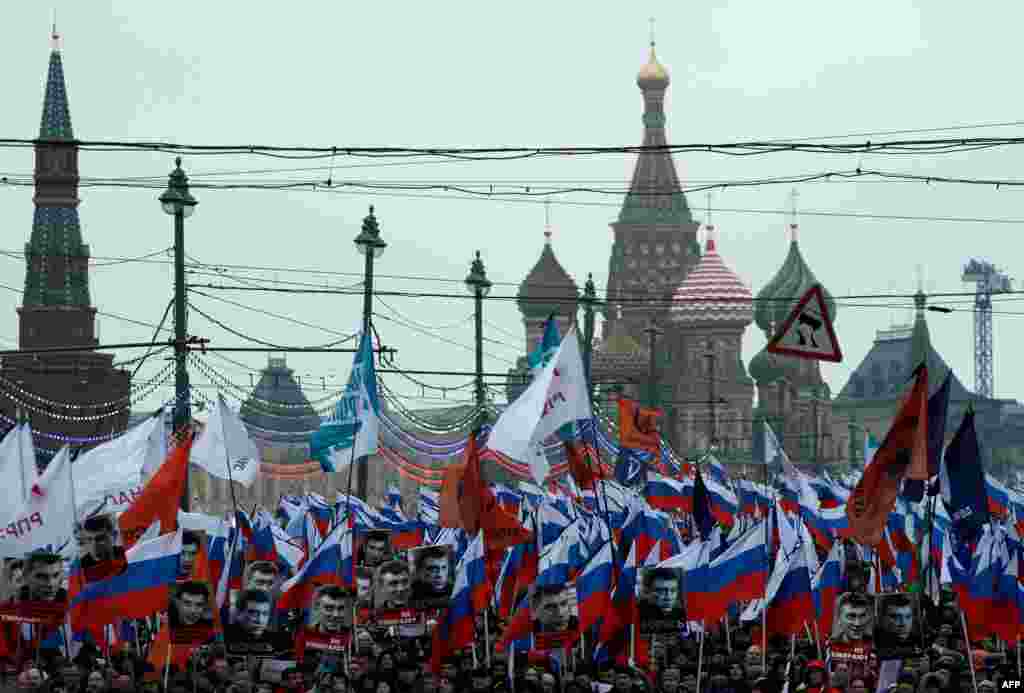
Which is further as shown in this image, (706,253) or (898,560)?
(706,253)

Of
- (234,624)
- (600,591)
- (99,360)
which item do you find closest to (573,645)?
(600,591)

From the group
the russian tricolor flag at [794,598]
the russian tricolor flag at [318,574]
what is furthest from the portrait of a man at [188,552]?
the russian tricolor flag at [794,598]

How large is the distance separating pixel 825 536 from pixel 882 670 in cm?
1278

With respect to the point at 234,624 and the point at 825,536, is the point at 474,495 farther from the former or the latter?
the point at 825,536

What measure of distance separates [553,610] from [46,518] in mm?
4588

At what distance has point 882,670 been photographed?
21797mm

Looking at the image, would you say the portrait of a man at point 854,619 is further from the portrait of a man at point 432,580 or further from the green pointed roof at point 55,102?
the green pointed roof at point 55,102

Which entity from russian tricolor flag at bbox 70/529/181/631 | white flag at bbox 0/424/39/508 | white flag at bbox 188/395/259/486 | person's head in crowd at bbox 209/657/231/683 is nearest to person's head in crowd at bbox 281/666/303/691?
person's head in crowd at bbox 209/657/231/683

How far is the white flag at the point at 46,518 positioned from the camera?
2423 cm

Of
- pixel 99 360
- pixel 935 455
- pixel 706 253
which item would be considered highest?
pixel 706 253

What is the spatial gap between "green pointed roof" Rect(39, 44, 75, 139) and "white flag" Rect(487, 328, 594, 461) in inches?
4197

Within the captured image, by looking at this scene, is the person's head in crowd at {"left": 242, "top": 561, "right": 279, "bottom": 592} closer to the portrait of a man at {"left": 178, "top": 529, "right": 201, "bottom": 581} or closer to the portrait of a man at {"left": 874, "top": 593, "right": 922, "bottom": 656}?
the portrait of a man at {"left": 178, "top": 529, "right": 201, "bottom": 581}

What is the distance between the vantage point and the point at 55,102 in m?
130

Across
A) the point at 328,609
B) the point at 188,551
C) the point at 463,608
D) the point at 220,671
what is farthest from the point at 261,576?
the point at 188,551
